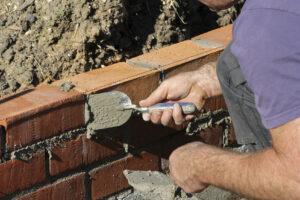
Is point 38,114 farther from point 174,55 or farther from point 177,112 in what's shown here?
point 174,55

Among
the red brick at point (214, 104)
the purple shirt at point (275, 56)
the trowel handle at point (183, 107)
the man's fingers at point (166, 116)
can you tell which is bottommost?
the red brick at point (214, 104)

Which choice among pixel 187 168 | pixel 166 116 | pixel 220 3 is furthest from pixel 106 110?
pixel 220 3

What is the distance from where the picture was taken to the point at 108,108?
251 centimetres

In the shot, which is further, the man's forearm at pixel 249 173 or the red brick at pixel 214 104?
the red brick at pixel 214 104

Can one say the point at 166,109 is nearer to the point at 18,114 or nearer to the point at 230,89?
the point at 230,89

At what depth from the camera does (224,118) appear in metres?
3.21

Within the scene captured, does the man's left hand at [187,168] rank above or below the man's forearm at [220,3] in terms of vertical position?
below

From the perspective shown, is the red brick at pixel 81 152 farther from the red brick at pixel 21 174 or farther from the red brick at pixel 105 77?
the red brick at pixel 105 77

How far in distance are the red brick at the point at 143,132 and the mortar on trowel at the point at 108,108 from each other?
0.16m

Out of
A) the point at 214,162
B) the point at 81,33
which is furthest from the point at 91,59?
the point at 214,162

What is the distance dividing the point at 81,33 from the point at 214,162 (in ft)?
3.73

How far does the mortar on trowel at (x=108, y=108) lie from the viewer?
2.48 m

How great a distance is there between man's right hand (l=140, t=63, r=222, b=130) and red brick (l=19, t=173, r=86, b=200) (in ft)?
1.61

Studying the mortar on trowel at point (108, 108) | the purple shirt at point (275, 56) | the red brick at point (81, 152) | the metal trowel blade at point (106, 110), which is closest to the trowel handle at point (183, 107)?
the mortar on trowel at point (108, 108)
